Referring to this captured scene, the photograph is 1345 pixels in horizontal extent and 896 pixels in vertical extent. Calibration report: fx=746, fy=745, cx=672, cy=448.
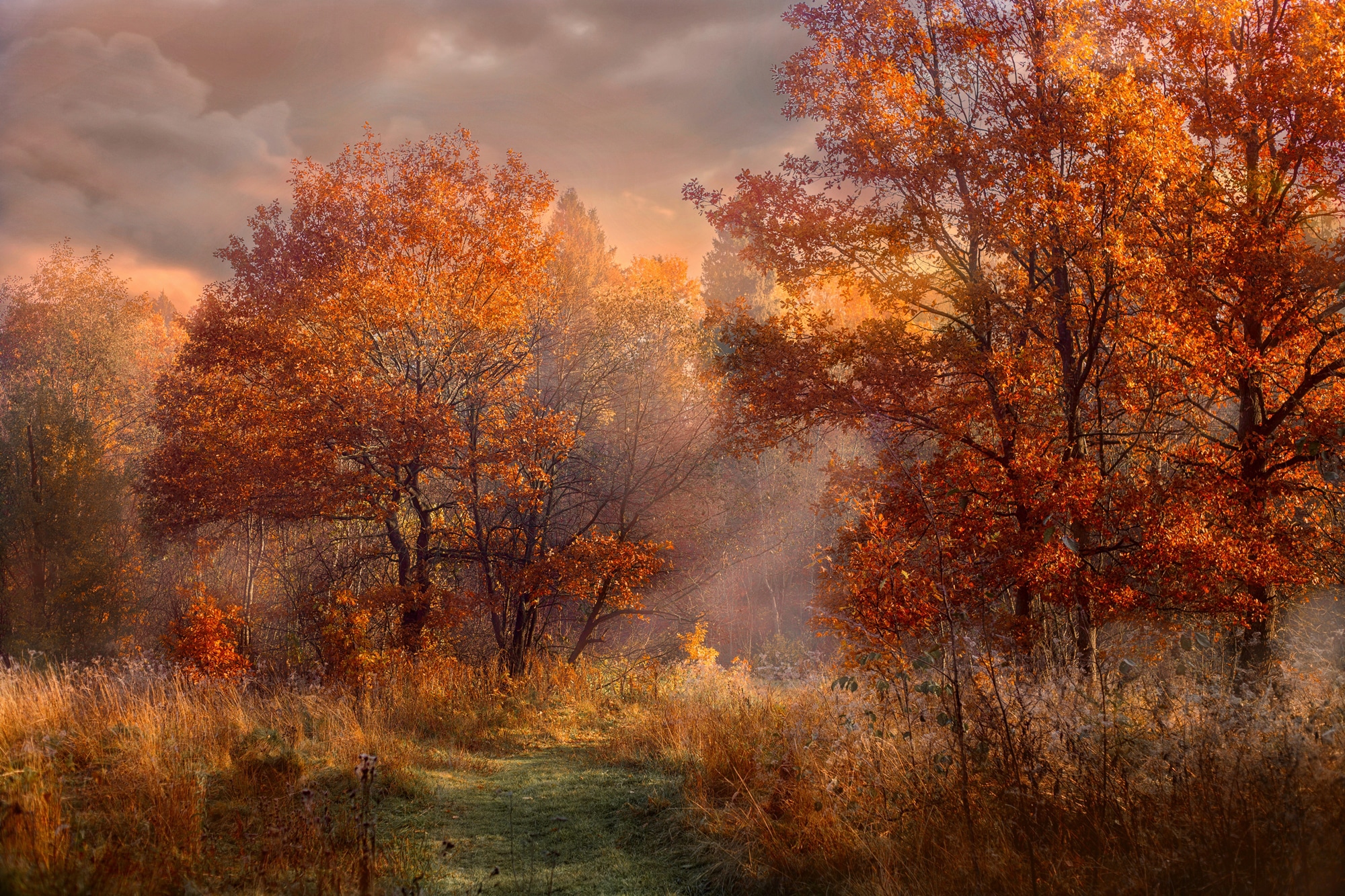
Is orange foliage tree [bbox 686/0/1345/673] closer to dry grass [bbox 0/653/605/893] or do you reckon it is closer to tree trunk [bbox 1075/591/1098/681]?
tree trunk [bbox 1075/591/1098/681]

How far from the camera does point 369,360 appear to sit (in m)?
11.9

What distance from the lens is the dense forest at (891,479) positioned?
3.73 m

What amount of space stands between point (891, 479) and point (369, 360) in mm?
8192

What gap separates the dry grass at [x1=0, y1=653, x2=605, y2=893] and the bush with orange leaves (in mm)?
7424

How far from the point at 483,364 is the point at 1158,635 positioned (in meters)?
10.4

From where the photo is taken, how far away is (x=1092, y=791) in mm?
3547

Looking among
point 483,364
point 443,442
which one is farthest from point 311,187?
point 443,442

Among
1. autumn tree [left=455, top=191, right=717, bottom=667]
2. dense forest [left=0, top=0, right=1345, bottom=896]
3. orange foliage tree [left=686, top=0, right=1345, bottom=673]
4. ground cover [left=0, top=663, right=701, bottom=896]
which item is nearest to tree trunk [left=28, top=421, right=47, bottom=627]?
dense forest [left=0, top=0, right=1345, bottom=896]

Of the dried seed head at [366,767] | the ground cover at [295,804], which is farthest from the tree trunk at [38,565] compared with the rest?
the dried seed head at [366,767]

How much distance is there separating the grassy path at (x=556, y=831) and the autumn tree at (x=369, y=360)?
16.2 feet

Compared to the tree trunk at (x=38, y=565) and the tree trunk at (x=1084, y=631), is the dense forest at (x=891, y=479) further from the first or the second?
the tree trunk at (x=38, y=565)

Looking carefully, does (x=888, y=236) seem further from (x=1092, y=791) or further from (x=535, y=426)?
(x=1092, y=791)

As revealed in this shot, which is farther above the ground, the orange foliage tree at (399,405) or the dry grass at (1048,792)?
the orange foliage tree at (399,405)

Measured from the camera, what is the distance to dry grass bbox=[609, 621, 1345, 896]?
9.31ft
